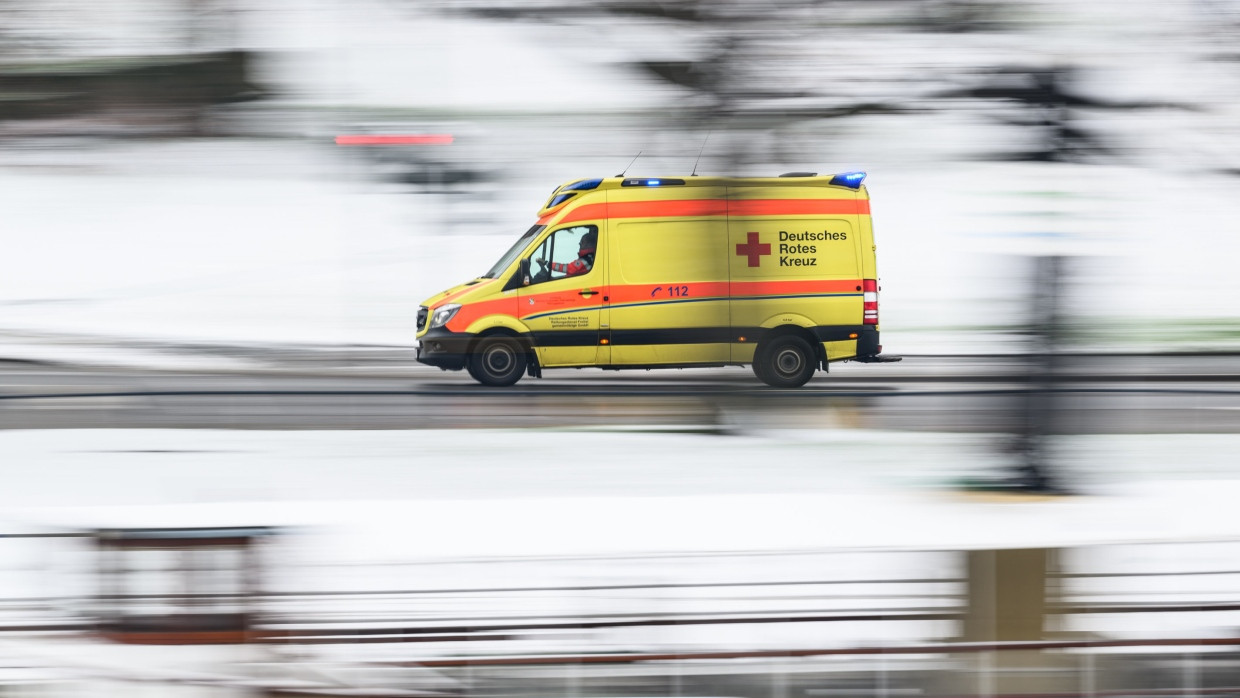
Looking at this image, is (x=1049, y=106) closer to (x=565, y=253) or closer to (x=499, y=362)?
(x=565, y=253)

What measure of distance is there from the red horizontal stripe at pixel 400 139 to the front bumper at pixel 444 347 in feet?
25.3

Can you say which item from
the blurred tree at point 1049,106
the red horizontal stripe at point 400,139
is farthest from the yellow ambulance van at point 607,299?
the red horizontal stripe at point 400,139

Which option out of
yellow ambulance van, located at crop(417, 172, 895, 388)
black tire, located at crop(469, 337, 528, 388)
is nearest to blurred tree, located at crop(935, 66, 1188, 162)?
yellow ambulance van, located at crop(417, 172, 895, 388)

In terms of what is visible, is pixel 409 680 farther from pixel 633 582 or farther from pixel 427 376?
pixel 427 376

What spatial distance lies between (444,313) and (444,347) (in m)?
0.34

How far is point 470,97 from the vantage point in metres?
3.73

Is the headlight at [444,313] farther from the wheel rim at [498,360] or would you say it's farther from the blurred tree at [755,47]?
the blurred tree at [755,47]

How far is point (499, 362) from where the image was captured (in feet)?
38.1

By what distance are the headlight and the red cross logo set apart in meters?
7.34

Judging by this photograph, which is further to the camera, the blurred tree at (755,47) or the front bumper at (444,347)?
the front bumper at (444,347)

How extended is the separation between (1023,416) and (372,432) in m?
5.02

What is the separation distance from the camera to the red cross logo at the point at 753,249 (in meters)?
4.09

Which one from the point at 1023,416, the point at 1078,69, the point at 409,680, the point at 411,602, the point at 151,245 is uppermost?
the point at 1078,69

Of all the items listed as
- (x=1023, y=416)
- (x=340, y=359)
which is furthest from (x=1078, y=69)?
(x=340, y=359)
